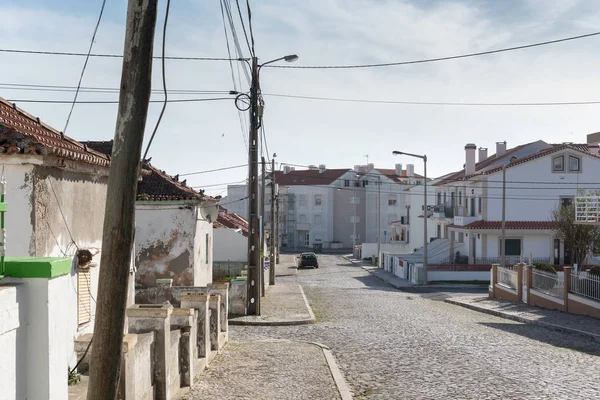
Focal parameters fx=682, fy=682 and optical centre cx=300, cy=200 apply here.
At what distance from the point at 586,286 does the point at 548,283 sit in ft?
10.7

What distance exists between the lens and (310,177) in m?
97.2

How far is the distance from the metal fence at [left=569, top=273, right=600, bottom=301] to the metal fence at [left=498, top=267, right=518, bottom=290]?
18.0 ft

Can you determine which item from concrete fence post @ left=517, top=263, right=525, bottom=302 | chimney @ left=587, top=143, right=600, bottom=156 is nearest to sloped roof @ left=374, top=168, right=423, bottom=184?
chimney @ left=587, top=143, right=600, bottom=156

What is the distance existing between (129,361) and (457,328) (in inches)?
535

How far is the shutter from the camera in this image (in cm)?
1045

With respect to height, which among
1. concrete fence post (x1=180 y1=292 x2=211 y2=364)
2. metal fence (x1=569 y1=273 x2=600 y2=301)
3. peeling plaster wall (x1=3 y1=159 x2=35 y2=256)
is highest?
peeling plaster wall (x1=3 y1=159 x2=35 y2=256)

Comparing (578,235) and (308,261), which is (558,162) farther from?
(308,261)

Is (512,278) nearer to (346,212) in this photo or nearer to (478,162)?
(478,162)

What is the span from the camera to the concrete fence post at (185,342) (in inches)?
419

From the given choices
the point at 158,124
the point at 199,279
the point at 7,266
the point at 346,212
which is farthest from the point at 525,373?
the point at 346,212

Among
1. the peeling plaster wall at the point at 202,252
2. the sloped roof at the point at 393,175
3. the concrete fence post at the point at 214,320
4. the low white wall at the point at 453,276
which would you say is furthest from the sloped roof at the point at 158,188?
the sloped roof at the point at 393,175

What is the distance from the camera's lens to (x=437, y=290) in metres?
39.6

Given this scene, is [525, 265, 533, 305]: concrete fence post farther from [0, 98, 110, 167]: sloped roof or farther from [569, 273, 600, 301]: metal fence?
[0, 98, 110, 167]: sloped roof

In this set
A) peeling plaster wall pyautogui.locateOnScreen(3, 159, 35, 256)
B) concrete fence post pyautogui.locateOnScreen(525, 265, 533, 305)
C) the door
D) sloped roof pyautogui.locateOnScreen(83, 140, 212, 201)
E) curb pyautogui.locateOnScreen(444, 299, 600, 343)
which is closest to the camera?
peeling plaster wall pyautogui.locateOnScreen(3, 159, 35, 256)
